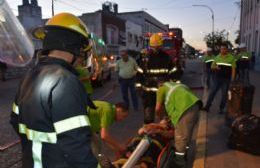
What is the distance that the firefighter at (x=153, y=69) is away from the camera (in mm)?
6078

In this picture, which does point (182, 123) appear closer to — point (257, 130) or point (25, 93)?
point (257, 130)

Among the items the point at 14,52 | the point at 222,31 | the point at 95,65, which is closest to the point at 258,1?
the point at 95,65

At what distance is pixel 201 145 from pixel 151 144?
2.05 metres

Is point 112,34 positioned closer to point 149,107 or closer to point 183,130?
point 149,107

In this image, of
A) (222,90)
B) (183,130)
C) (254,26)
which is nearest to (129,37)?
(254,26)

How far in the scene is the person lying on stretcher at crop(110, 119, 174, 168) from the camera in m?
3.87

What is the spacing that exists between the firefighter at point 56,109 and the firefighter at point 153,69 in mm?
4077

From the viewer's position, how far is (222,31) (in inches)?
2389

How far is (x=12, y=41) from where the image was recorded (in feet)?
8.18

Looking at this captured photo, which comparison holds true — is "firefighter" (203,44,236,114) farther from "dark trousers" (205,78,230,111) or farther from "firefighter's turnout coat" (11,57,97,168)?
"firefighter's turnout coat" (11,57,97,168)

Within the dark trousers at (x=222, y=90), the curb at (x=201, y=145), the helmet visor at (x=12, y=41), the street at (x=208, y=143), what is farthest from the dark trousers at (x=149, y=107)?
the helmet visor at (x=12, y=41)

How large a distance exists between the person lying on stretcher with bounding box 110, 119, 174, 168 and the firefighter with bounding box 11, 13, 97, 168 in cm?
186

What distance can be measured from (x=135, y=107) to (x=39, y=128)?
8027 mm

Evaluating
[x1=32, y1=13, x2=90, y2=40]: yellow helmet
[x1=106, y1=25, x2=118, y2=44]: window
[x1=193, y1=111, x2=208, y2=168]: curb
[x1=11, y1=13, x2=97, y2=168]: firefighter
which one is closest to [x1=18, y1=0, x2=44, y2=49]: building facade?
[x1=106, y1=25, x2=118, y2=44]: window
